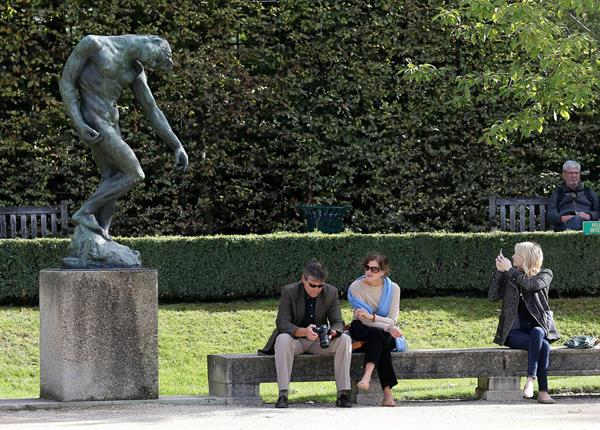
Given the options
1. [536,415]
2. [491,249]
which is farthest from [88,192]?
[536,415]

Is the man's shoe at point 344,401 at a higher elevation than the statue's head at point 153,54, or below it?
below

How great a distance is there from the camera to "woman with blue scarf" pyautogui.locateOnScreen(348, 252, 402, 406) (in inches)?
421

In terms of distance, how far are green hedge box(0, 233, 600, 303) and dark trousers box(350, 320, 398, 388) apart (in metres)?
4.37

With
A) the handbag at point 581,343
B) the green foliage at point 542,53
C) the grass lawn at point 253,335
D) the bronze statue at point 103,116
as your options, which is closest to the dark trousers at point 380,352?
the grass lawn at point 253,335

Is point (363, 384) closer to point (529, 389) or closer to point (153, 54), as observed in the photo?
point (529, 389)

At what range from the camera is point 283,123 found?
18.3 metres

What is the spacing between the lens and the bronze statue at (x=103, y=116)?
1072cm

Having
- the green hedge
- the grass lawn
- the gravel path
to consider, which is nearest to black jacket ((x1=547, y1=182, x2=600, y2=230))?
the green hedge

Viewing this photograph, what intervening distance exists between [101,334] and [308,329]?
149cm

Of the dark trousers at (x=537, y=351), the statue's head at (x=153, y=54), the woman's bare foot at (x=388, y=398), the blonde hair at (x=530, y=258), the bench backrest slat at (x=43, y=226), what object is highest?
the statue's head at (x=153, y=54)

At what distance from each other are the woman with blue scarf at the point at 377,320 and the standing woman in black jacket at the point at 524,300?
32.7 inches

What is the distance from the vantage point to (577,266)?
1546cm

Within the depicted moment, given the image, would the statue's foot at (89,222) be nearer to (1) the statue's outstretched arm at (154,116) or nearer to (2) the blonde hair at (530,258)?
(1) the statue's outstretched arm at (154,116)

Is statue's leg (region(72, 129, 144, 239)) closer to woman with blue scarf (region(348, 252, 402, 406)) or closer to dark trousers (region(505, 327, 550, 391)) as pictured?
woman with blue scarf (region(348, 252, 402, 406))
